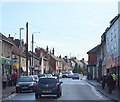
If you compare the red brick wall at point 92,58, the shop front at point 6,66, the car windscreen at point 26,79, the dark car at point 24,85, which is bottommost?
the dark car at point 24,85

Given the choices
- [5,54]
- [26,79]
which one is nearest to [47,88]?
[26,79]

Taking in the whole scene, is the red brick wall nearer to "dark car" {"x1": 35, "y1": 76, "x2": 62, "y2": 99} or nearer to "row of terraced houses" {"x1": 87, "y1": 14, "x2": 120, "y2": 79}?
"row of terraced houses" {"x1": 87, "y1": 14, "x2": 120, "y2": 79}

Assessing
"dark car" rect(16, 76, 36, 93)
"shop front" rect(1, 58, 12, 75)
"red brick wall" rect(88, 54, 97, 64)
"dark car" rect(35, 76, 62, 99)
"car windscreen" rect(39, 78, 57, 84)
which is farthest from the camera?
"red brick wall" rect(88, 54, 97, 64)

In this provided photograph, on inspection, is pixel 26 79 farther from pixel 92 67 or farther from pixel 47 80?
pixel 92 67

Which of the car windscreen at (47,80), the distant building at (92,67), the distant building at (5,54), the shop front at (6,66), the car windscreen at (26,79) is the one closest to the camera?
the car windscreen at (47,80)

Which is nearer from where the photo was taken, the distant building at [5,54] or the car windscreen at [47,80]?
the car windscreen at [47,80]

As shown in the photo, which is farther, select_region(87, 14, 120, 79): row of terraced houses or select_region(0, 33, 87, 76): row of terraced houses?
select_region(0, 33, 87, 76): row of terraced houses

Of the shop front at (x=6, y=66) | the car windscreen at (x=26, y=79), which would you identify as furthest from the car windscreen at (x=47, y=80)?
the shop front at (x=6, y=66)

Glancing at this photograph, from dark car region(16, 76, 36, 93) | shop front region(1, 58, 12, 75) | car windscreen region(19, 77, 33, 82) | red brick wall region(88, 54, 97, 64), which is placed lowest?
dark car region(16, 76, 36, 93)

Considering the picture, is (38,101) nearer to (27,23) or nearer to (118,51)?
(118,51)

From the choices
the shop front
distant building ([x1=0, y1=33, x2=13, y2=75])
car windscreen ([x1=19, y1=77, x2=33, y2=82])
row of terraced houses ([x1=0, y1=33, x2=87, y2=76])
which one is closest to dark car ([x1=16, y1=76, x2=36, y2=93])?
car windscreen ([x1=19, y1=77, x2=33, y2=82])

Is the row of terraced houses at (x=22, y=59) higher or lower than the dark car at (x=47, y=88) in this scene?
higher

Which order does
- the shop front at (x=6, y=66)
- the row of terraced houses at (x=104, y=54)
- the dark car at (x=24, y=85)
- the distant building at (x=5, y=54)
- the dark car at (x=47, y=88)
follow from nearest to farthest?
the dark car at (x=47, y=88), the dark car at (x=24, y=85), the row of terraced houses at (x=104, y=54), the shop front at (x=6, y=66), the distant building at (x=5, y=54)

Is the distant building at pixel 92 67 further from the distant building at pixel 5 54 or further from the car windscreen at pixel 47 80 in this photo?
the car windscreen at pixel 47 80
